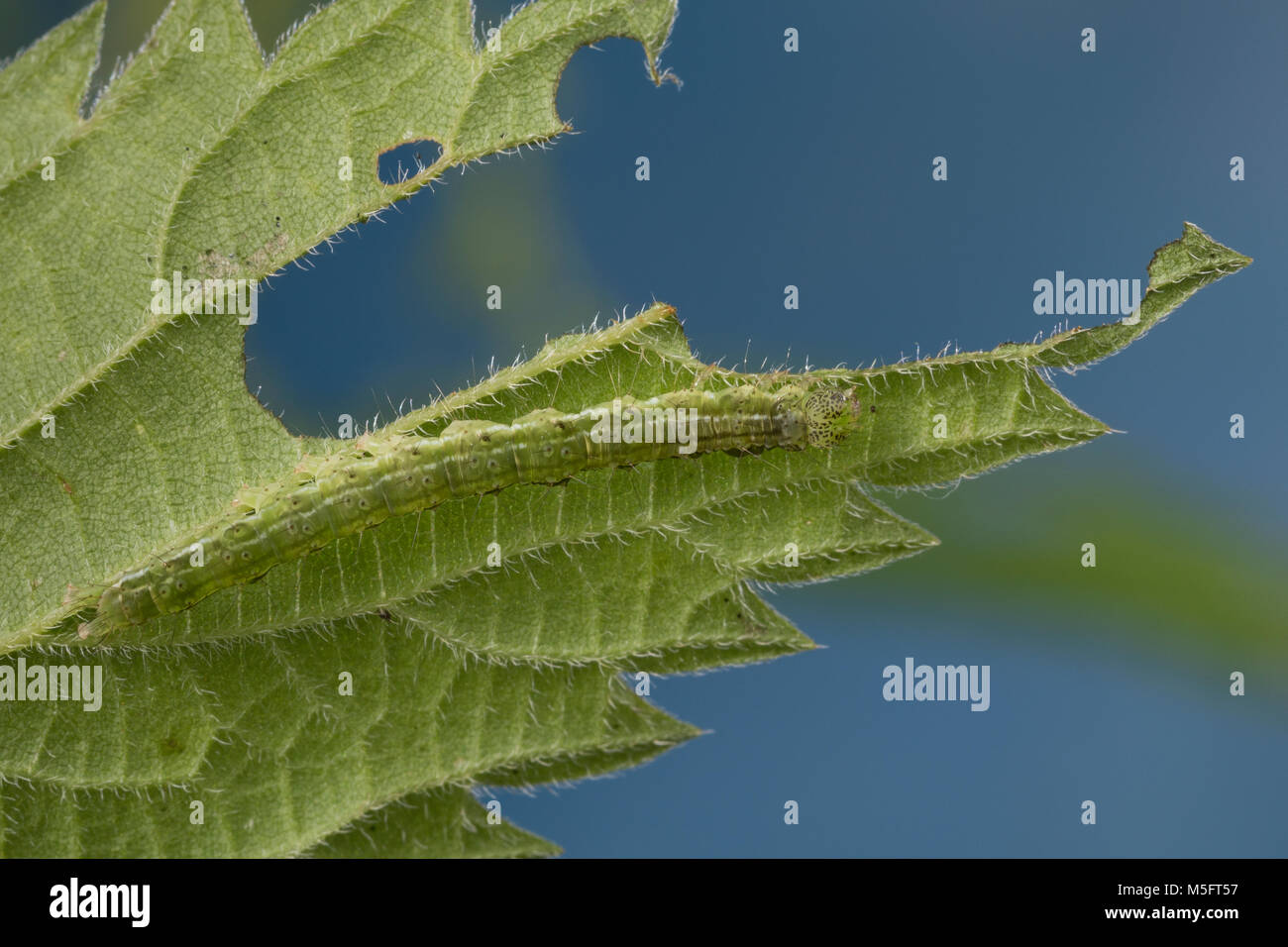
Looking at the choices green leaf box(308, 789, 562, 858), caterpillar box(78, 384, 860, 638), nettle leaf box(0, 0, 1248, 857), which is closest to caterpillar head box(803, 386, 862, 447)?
caterpillar box(78, 384, 860, 638)

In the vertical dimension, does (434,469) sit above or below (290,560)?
above

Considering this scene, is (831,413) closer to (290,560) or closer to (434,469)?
(434,469)

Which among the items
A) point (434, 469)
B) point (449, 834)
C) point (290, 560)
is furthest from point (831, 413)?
point (449, 834)

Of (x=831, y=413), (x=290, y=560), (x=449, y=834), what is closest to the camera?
(x=831, y=413)

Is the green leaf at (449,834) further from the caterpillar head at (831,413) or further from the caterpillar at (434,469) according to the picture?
the caterpillar head at (831,413)

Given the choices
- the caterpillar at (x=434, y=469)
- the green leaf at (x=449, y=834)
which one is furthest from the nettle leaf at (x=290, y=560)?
the caterpillar at (x=434, y=469)

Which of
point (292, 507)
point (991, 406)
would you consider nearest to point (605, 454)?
point (292, 507)

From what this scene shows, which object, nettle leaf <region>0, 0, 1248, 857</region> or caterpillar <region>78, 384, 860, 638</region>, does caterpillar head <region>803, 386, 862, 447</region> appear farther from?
nettle leaf <region>0, 0, 1248, 857</region>
